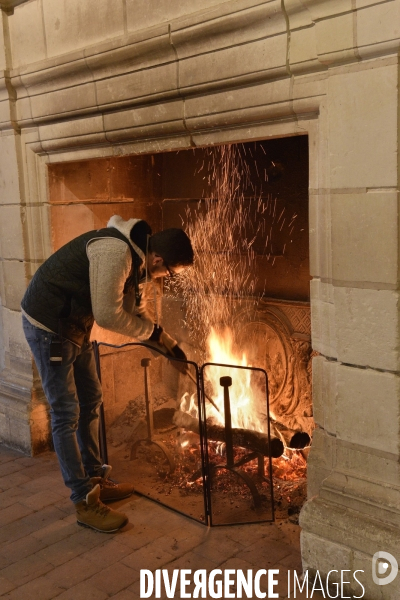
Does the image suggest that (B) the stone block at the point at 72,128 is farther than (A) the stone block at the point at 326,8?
Yes

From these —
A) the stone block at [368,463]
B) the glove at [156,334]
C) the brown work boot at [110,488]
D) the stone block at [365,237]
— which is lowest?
the brown work boot at [110,488]

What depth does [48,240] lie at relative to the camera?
17.5ft

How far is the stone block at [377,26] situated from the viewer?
289cm

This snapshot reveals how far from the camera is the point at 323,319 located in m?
3.44

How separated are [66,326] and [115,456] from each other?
1322 mm

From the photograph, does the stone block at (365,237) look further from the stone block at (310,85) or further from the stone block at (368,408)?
the stone block at (368,408)

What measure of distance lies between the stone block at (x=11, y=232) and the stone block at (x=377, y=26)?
335cm

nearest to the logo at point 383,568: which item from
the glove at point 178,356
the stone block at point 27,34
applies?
the glove at point 178,356

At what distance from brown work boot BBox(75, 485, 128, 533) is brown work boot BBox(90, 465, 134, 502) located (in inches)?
8.6

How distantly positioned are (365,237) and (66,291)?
1827 millimetres

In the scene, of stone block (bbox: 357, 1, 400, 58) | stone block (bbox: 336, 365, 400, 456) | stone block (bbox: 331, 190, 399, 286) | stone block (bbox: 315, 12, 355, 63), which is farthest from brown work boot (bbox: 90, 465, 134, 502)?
stone block (bbox: 357, 1, 400, 58)

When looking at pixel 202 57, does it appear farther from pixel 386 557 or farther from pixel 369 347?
pixel 386 557

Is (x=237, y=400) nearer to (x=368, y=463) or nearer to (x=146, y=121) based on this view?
(x=368, y=463)

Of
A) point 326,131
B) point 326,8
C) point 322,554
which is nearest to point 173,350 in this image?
point 322,554
